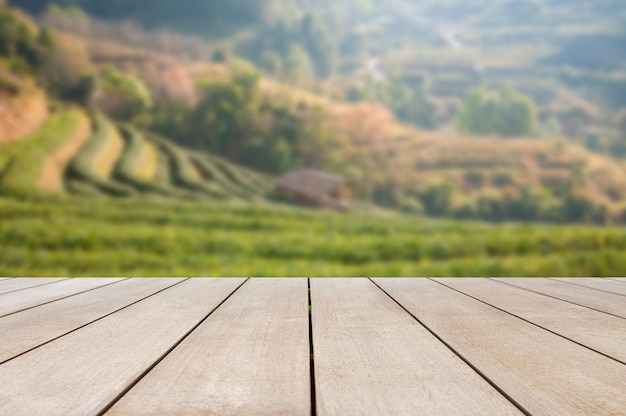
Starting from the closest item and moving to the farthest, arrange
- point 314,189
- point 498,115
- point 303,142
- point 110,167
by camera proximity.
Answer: point 110,167
point 314,189
point 303,142
point 498,115

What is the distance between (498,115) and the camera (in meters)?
43.9

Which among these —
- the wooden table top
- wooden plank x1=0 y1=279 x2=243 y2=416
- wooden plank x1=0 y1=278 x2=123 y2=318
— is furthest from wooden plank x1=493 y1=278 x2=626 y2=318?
wooden plank x1=0 y1=278 x2=123 y2=318

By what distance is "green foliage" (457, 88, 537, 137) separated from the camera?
42.8 meters

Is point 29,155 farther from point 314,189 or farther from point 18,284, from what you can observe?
point 18,284

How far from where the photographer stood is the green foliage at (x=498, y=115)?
140 ft

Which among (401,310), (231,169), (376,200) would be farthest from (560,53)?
(401,310)

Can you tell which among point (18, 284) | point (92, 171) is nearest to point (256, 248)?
point (18, 284)

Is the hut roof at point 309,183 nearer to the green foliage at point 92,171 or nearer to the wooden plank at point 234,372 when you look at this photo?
the green foliage at point 92,171

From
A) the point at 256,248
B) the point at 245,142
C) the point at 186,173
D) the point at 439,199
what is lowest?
the point at 256,248

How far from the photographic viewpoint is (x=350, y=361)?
885mm

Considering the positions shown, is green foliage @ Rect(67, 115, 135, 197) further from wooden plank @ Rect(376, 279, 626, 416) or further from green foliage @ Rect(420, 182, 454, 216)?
green foliage @ Rect(420, 182, 454, 216)

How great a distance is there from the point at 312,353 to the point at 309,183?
85.0 feet

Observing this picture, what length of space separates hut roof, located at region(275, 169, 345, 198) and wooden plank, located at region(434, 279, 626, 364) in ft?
78.5

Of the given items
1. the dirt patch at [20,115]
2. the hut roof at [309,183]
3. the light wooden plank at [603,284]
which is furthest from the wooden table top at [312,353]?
the hut roof at [309,183]
